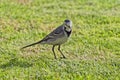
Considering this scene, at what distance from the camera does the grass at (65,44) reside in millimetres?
9114

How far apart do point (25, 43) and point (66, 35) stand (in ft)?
6.39

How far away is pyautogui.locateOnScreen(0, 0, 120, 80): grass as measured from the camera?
9.11m

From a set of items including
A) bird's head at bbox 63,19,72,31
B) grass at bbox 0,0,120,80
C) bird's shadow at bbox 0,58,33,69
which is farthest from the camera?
bird's head at bbox 63,19,72,31

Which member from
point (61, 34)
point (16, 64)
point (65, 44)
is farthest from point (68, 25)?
point (65, 44)

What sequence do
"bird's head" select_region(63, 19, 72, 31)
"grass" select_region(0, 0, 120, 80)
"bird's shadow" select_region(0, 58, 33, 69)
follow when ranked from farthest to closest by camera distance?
"bird's head" select_region(63, 19, 72, 31) → "bird's shadow" select_region(0, 58, 33, 69) → "grass" select_region(0, 0, 120, 80)

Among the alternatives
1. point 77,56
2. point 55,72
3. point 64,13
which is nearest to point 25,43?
point 77,56

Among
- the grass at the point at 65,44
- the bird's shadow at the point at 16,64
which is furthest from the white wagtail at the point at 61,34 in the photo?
the bird's shadow at the point at 16,64

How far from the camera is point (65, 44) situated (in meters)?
11.3

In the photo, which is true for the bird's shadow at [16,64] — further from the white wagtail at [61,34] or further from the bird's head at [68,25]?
the bird's head at [68,25]

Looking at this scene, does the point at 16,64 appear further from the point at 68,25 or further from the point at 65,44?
the point at 65,44

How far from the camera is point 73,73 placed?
9086 millimetres

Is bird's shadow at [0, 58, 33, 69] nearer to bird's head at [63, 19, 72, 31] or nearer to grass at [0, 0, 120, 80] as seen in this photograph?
grass at [0, 0, 120, 80]

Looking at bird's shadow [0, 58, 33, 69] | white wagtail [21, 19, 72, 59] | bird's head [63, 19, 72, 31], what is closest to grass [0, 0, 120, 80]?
bird's shadow [0, 58, 33, 69]

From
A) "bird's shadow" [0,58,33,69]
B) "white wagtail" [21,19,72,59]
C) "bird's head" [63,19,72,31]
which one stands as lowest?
"bird's shadow" [0,58,33,69]
